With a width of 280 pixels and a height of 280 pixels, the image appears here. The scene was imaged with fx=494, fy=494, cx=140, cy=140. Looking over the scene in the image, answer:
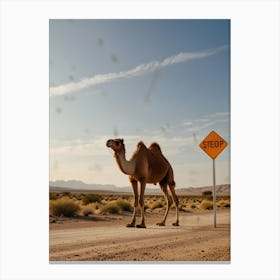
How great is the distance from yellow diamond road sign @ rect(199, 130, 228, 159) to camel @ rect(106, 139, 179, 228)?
77 centimetres

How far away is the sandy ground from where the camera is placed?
6.93 metres

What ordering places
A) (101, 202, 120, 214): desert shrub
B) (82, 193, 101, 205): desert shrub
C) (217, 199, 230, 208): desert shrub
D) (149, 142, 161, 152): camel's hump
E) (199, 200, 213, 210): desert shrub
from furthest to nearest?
(82, 193, 101, 205): desert shrub < (199, 200, 213, 210): desert shrub < (101, 202, 120, 214): desert shrub < (149, 142, 161, 152): camel's hump < (217, 199, 230, 208): desert shrub

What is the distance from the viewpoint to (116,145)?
26.0 ft

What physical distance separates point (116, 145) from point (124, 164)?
35cm

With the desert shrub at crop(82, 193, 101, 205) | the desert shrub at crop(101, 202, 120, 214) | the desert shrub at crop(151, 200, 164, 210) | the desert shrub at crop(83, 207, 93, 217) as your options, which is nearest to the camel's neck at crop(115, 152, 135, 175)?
the desert shrub at crop(101, 202, 120, 214)

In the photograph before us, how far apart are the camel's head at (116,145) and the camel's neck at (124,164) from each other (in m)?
0.08

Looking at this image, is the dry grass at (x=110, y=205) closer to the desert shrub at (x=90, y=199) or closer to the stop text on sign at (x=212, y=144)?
the desert shrub at (x=90, y=199)

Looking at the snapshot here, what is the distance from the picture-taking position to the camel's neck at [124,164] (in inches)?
314

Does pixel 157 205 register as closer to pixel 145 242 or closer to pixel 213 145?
pixel 213 145

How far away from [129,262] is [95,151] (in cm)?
197

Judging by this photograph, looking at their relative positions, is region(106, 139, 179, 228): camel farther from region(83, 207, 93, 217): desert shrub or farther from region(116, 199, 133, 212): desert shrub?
region(83, 207, 93, 217): desert shrub
